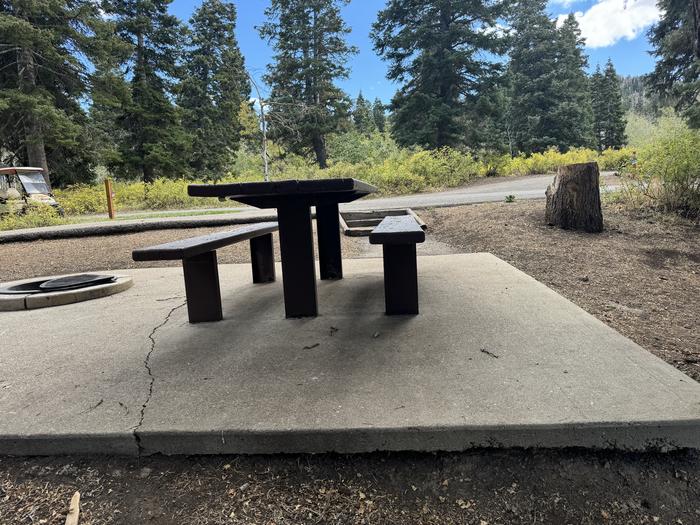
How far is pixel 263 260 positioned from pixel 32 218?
1013cm

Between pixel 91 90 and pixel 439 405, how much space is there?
19866 millimetres

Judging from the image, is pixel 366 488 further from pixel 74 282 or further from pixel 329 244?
pixel 74 282

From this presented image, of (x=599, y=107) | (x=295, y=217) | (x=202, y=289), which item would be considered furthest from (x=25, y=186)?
(x=599, y=107)

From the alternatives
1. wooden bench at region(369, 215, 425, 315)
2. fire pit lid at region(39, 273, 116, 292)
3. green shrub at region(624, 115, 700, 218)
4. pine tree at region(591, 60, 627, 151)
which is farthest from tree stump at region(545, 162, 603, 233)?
pine tree at region(591, 60, 627, 151)

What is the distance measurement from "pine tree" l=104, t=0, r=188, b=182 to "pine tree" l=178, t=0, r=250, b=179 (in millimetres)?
3265

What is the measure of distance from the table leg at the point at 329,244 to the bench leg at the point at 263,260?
44 centimetres

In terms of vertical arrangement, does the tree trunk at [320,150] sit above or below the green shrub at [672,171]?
above

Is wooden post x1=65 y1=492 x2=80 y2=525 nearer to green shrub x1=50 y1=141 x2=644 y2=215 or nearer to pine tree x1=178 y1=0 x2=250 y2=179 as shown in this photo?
green shrub x1=50 y1=141 x2=644 y2=215

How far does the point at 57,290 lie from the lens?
11.1 feet

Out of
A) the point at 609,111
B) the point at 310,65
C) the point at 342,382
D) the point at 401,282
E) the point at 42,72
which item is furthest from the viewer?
the point at 609,111

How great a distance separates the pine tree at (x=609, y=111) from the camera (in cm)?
3783

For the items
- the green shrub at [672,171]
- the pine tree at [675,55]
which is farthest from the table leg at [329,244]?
the pine tree at [675,55]

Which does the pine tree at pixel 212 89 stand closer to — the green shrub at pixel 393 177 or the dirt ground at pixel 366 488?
the green shrub at pixel 393 177

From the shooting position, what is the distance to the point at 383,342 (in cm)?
218
